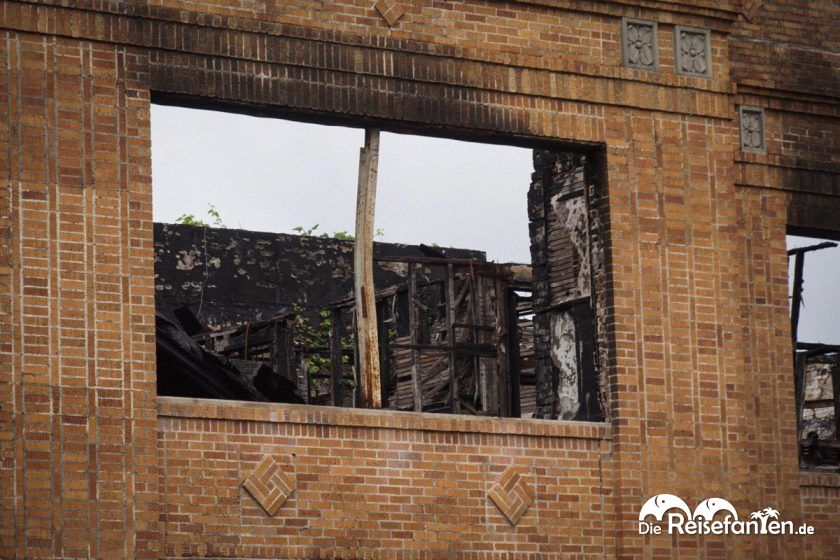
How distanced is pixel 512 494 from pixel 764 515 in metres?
2.66

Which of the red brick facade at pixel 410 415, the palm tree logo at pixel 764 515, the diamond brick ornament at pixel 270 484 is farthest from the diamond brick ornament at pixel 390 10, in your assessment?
the palm tree logo at pixel 764 515

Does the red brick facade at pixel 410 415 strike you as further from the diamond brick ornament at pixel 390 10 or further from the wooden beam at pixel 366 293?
the wooden beam at pixel 366 293

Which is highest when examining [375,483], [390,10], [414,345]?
[390,10]

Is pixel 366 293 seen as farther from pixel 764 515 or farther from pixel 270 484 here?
pixel 764 515

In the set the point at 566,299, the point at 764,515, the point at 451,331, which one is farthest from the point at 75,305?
the point at 451,331

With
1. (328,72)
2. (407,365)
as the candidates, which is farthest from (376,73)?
(407,365)

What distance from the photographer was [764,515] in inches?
549

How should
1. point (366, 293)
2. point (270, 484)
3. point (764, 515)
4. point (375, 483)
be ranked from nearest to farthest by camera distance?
1. point (270, 484)
2. point (375, 483)
3. point (366, 293)
4. point (764, 515)

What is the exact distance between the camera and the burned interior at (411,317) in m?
13.8

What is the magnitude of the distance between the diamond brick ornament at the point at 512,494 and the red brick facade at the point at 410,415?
0.09 meters

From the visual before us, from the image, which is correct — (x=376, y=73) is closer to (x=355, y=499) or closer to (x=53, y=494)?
(x=355, y=499)

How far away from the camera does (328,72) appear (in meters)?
12.6

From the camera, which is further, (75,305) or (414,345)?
(414,345)

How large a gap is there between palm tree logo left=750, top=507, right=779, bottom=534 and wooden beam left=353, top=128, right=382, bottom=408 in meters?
3.75
